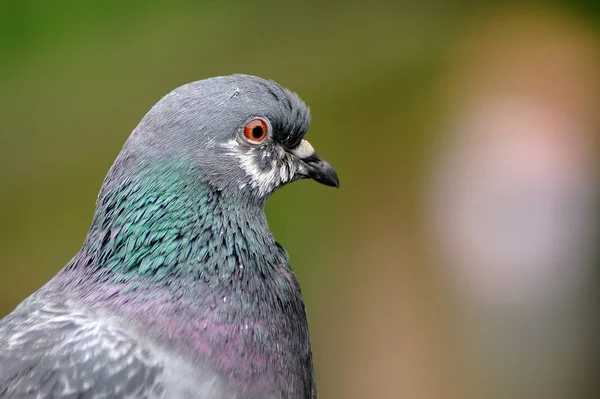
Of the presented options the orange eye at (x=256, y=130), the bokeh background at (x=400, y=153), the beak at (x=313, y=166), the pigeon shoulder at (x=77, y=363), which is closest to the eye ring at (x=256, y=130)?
the orange eye at (x=256, y=130)

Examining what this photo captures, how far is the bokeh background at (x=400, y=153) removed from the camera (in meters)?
7.32

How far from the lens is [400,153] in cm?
763

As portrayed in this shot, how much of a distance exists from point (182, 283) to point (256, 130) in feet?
2.51

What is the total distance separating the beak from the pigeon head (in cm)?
12

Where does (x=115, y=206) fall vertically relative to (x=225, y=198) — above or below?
below

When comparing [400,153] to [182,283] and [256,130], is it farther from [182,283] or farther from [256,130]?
[182,283]

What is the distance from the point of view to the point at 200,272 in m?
3.38

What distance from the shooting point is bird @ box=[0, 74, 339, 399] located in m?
3.10

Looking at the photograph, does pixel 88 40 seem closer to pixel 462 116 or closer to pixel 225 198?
pixel 462 116

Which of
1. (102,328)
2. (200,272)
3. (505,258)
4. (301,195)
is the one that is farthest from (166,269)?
(505,258)

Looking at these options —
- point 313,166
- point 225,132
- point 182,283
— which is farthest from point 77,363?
point 313,166

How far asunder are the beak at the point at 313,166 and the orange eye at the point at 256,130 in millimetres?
248

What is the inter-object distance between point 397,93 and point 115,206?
4.59 m

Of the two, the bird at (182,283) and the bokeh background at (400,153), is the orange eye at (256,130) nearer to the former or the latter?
the bird at (182,283)
